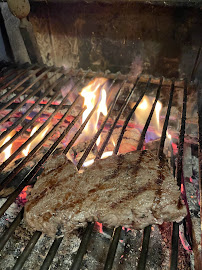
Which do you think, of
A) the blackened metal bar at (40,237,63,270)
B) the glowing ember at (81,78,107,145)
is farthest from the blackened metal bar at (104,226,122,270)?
the glowing ember at (81,78,107,145)

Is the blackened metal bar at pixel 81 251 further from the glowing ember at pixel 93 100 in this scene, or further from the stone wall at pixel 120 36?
the stone wall at pixel 120 36

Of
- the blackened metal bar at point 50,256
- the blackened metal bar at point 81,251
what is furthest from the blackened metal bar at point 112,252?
the blackened metal bar at point 50,256

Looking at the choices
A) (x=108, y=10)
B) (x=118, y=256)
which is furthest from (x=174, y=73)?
(x=118, y=256)

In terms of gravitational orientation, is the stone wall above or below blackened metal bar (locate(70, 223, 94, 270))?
above

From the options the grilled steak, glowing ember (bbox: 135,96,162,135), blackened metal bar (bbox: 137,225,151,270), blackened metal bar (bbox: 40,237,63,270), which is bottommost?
glowing ember (bbox: 135,96,162,135)

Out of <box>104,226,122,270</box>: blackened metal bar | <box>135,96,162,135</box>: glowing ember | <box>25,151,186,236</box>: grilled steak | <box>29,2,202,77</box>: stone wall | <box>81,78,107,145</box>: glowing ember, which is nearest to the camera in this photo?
<box>104,226,122,270</box>: blackened metal bar

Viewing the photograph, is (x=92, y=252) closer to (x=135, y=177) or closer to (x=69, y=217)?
(x=69, y=217)

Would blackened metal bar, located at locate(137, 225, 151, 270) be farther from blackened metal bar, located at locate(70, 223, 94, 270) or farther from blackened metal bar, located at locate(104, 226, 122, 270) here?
blackened metal bar, located at locate(70, 223, 94, 270)

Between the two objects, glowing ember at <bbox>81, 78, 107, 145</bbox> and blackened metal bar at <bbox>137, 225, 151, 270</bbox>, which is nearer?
blackened metal bar at <bbox>137, 225, 151, 270</bbox>
